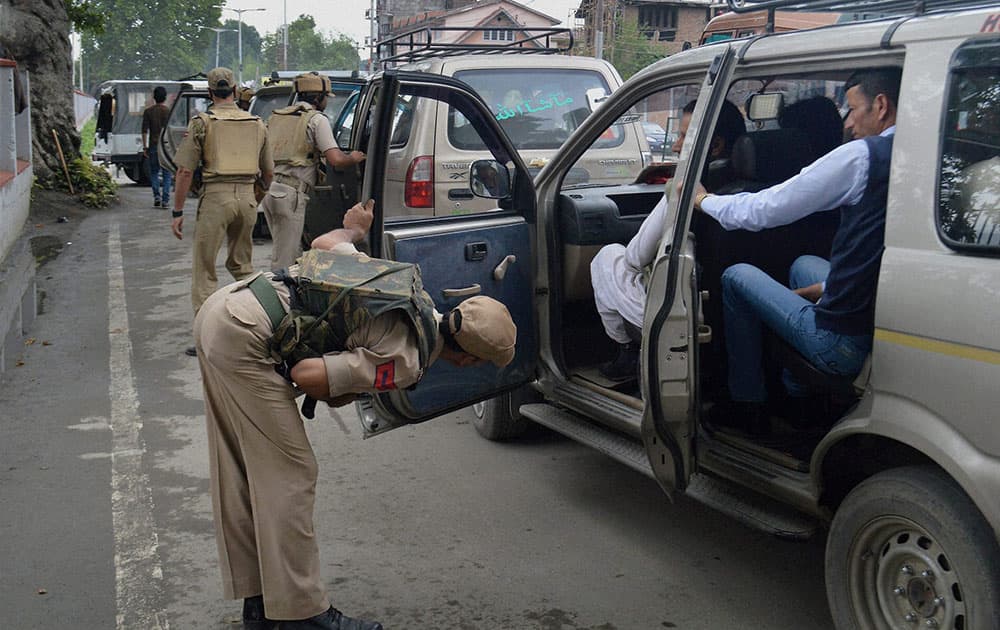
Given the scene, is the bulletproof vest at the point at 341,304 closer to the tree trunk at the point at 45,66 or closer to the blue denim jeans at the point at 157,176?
the blue denim jeans at the point at 157,176

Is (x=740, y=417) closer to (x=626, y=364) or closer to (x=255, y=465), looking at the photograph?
(x=626, y=364)

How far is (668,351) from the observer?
371cm

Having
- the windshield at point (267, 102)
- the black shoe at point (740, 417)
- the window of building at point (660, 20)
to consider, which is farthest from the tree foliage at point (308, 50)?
the black shoe at point (740, 417)

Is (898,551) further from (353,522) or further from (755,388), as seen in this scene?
(353,522)

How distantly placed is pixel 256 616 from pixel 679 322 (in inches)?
68.3

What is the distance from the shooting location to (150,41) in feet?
317

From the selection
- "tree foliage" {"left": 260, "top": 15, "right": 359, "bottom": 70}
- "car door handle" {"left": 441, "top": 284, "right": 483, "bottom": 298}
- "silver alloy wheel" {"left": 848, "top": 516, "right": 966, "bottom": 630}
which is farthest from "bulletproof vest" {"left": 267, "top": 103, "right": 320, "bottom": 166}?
"tree foliage" {"left": 260, "top": 15, "right": 359, "bottom": 70}

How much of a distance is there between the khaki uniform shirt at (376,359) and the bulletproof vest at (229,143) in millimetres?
4500

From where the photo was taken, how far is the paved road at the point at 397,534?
384 centimetres

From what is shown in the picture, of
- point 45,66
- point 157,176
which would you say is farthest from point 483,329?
point 45,66

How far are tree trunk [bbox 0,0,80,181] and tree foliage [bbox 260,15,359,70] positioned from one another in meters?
99.8

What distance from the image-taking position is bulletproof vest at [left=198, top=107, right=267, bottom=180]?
7.33 meters

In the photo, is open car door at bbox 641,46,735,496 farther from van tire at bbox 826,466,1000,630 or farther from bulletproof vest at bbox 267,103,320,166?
bulletproof vest at bbox 267,103,320,166

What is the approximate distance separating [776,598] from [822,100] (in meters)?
1.98
